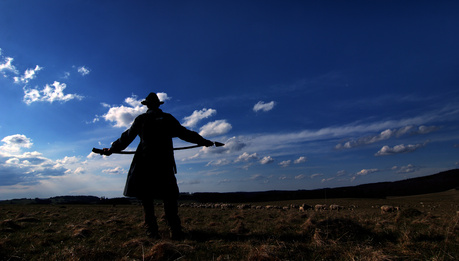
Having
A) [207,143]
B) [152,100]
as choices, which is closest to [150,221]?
[207,143]

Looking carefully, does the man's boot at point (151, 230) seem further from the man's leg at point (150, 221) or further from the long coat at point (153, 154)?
the long coat at point (153, 154)

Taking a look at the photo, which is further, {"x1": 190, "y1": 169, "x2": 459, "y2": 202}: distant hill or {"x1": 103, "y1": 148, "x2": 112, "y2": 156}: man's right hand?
{"x1": 190, "y1": 169, "x2": 459, "y2": 202}: distant hill

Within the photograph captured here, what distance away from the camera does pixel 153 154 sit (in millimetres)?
6242

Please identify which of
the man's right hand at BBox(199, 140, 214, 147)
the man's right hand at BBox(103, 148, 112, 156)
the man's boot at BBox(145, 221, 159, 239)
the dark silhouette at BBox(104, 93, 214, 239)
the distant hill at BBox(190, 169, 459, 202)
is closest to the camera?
the man's boot at BBox(145, 221, 159, 239)

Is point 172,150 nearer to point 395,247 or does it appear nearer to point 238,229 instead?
point 238,229

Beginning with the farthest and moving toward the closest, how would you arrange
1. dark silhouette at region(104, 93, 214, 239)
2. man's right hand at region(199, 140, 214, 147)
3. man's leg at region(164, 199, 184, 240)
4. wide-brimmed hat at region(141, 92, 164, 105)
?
man's right hand at region(199, 140, 214, 147) → wide-brimmed hat at region(141, 92, 164, 105) → dark silhouette at region(104, 93, 214, 239) → man's leg at region(164, 199, 184, 240)

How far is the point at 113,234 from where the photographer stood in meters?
5.98

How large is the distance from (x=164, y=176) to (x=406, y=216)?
332 inches

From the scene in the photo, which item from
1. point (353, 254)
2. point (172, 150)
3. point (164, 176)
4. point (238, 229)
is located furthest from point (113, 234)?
point (353, 254)

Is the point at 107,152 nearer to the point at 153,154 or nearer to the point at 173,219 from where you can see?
the point at 153,154

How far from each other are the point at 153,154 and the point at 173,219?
5.91 feet

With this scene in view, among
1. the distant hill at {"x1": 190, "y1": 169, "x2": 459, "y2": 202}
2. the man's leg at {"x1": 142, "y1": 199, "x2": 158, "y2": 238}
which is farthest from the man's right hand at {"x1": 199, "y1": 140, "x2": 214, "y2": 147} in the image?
the distant hill at {"x1": 190, "y1": 169, "x2": 459, "y2": 202}

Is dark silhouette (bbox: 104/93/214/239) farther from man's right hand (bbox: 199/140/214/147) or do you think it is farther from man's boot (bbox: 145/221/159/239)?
man's right hand (bbox: 199/140/214/147)

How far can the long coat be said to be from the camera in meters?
6.11
